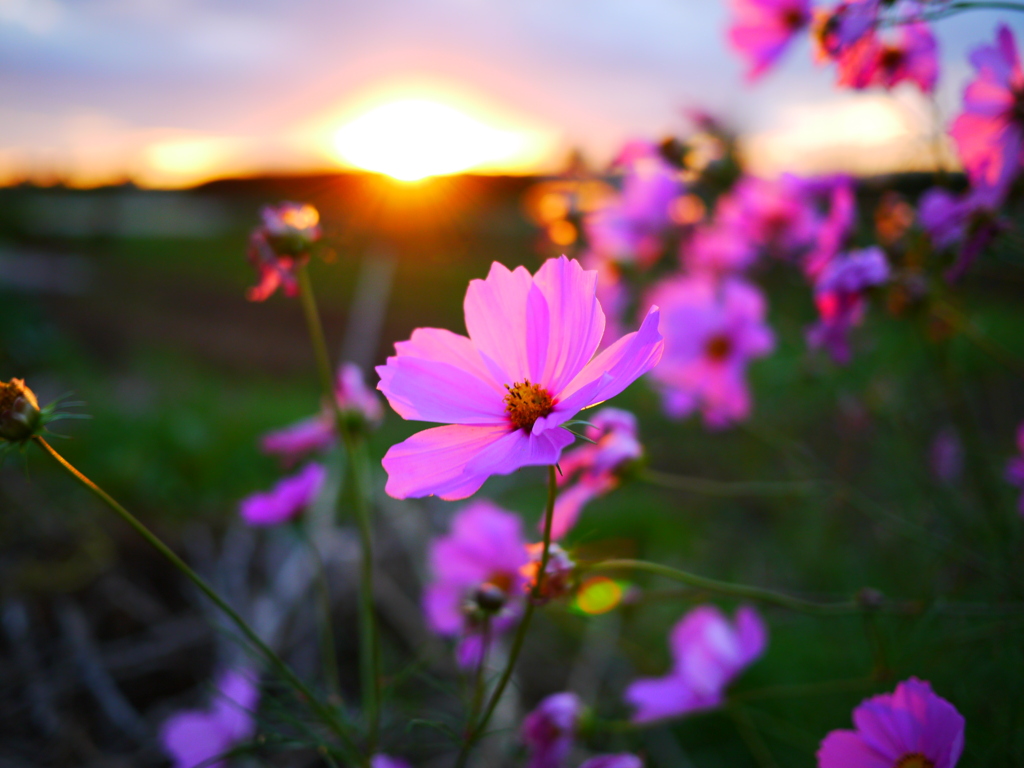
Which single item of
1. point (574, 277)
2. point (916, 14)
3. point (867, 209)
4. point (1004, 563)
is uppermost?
point (867, 209)

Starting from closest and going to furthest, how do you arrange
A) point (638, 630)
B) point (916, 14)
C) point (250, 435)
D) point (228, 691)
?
1. point (916, 14)
2. point (228, 691)
3. point (638, 630)
4. point (250, 435)

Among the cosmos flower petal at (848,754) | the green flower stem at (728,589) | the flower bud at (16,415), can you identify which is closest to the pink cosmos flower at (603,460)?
the green flower stem at (728,589)

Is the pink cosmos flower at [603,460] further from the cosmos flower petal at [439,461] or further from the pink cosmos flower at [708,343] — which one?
the pink cosmos flower at [708,343]

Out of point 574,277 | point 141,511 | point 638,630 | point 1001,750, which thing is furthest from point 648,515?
point 574,277

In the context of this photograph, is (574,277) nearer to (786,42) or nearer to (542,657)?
(786,42)

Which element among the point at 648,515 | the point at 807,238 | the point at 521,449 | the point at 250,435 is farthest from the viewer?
the point at 250,435

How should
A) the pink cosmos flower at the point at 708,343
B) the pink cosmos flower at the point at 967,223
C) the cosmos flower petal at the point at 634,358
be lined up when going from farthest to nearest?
1. the pink cosmos flower at the point at 708,343
2. the pink cosmos flower at the point at 967,223
3. the cosmos flower petal at the point at 634,358

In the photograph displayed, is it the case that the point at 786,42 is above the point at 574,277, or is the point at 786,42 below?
above
